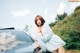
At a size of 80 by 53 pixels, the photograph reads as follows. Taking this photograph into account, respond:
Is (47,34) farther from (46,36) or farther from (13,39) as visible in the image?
(13,39)

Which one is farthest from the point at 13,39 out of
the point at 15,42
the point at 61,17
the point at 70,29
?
the point at 61,17

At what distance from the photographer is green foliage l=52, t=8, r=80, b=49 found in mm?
8086

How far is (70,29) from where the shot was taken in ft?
26.6

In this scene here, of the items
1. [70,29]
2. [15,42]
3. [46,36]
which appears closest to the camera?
[15,42]

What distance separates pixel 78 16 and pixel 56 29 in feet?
2.46

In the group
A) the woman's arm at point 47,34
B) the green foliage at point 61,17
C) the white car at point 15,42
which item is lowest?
the white car at point 15,42

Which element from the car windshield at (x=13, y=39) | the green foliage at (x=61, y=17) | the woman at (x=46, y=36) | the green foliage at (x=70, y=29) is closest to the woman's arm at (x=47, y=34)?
the woman at (x=46, y=36)

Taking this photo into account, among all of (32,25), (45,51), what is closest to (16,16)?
(32,25)

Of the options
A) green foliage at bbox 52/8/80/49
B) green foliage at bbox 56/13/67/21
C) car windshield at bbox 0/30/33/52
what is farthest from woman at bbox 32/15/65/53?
car windshield at bbox 0/30/33/52

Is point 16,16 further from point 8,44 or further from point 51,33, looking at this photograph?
point 8,44

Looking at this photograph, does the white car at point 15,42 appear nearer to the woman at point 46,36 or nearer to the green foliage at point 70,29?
the woman at point 46,36

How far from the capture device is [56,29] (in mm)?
8102

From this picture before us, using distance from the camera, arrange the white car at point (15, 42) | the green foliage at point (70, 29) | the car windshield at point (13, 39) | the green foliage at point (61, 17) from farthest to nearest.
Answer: the green foliage at point (61, 17) < the green foliage at point (70, 29) < the car windshield at point (13, 39) < the white car at point (15, 42)

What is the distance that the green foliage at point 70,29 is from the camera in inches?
318
